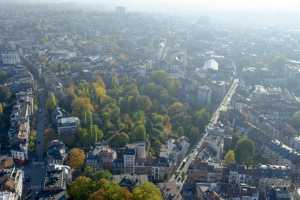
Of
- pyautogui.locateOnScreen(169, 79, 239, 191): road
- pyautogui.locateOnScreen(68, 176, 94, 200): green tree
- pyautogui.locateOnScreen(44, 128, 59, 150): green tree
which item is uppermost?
pyautogui.locateOnScreen(68, 176, 94, 200): green tree

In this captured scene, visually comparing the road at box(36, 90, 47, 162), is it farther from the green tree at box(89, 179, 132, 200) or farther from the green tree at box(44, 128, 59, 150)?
the green tree at box(89, 179, 132, 200)

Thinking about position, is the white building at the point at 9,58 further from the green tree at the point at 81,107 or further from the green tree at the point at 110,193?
the green tree at the point at 110,193

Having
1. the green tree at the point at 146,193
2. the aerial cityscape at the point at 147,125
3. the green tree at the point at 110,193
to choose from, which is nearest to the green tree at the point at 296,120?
the aerial cityscape at the point at 147,125

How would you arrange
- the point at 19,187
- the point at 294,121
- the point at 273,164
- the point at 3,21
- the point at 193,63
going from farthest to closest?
the point at 3,21
the point at 193,63
the point at 294,121
the point at 273,164
the point at 19,187

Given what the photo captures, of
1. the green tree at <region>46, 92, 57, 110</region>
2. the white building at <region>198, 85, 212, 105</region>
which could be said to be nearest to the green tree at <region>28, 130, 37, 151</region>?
the green tree at <region>46, 92, 57, 110</region>

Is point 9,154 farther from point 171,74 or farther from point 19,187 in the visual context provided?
point 171,74

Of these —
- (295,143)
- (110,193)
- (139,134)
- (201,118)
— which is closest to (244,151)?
(295,143)

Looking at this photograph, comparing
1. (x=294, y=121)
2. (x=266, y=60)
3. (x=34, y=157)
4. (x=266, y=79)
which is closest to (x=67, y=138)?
(x=34, y=157)
